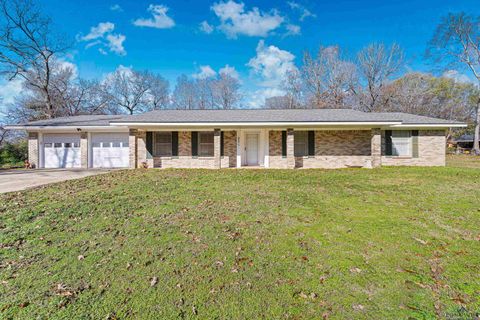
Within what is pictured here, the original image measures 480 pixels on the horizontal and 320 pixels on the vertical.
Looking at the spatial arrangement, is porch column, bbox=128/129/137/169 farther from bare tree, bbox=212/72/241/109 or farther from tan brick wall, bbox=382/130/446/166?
bare tree, bbox=212/72/241/109

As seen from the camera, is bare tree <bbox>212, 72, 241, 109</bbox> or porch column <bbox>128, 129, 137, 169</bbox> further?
bare tree <bbox>212, 72, 241, 109</bbox>

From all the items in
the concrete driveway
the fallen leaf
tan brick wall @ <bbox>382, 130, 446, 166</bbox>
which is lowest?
the fallen leaf

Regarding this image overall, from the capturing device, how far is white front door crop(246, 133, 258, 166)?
14.1m

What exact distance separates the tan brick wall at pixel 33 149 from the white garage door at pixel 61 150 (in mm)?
403

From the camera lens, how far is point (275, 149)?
13656mm

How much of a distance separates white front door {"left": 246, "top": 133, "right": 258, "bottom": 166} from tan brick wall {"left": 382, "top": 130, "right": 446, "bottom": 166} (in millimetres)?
7725

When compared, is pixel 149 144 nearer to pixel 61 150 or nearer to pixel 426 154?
pixel 61 150

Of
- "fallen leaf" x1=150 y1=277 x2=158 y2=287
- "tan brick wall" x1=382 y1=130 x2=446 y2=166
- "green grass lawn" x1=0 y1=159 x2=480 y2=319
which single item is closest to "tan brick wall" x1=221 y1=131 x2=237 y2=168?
"green grass lawn" x1=0 y1=159 x2=480 y2=319

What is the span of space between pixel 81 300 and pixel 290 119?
39.2 ft

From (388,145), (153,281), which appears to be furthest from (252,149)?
(153,281)

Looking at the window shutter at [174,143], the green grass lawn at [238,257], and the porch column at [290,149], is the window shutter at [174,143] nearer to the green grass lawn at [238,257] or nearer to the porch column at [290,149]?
the porch column at [290,149]

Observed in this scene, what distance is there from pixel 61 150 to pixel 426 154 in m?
23.4

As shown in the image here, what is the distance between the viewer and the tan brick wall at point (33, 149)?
1473 centimetres

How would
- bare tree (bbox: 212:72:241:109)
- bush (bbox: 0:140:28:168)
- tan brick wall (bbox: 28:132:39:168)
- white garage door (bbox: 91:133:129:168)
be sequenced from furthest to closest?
bare tree (bbox: 212:72:241:109), bush (bbox: 0:140:28:168), white garage door (bbox: 91:133:129:168), tan brick wall (bbox: 28:132:39:168)
